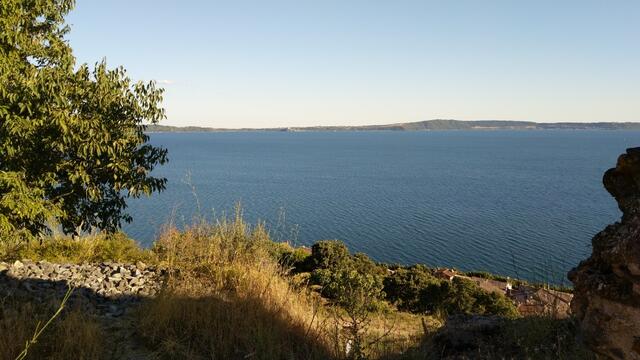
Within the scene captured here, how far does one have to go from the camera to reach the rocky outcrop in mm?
3078

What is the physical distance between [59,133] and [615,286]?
7.45 metres

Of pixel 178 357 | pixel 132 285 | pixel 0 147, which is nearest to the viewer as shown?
pixel 178 357

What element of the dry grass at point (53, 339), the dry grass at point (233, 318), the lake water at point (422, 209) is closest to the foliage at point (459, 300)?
the lake water at point (422, 209)

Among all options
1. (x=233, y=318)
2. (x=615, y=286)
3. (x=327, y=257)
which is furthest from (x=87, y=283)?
(x=327, y=257)

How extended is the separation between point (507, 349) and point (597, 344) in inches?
79.5

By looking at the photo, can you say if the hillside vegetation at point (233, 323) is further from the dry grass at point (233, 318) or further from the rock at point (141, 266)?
the rock at point (141, 266)

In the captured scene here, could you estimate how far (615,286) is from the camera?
329 cm

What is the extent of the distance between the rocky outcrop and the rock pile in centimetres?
584

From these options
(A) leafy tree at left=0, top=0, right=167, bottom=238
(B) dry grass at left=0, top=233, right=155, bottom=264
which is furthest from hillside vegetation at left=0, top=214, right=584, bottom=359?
(A) leafy tree at left=0, top=0, right=167, bottom=238

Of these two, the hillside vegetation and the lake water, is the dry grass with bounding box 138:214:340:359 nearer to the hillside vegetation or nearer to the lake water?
the hillside vegetation

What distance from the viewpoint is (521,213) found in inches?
2286

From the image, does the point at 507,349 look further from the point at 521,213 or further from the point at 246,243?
the point at 521,213

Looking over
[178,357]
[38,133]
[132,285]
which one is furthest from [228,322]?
[38,133]

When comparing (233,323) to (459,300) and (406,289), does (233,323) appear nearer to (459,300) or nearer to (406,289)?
(406,289)
